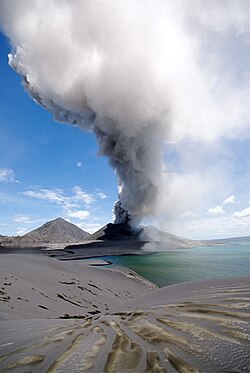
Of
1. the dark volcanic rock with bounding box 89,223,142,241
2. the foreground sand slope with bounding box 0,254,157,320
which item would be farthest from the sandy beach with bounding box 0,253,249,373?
the dark volcanic rock with bounding box 89,223,142,241

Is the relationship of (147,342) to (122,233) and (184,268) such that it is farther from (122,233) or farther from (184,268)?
(122,233)

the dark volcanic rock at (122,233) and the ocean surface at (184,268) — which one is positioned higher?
the dark volcanic rock at (122,233)

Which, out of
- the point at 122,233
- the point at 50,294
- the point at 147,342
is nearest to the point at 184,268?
the point at 50,294

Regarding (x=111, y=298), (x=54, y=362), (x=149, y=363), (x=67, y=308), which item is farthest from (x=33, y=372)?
(x=111, y=298)

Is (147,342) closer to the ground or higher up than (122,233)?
closer to the ground

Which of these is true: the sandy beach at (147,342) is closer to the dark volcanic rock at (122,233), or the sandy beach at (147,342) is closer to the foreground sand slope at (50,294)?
the foreground sand slope at (50,294)

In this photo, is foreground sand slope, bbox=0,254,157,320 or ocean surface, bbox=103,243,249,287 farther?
ocean surface, bbox=103,243,249,287

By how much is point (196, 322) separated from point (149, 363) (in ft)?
A: 6.44

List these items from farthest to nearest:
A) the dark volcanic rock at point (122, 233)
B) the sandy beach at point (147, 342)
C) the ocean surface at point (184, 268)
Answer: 1. the dark volcanic rock at point (122, 233)
2. the ocean surface at point (184, 268)
3. the sandy beach at point (147, 342)

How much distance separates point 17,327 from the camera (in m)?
5.88

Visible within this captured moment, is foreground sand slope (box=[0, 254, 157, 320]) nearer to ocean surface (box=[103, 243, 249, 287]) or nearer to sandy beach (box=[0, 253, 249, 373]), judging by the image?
sandy beach (box=[0, 253, 249, 373])

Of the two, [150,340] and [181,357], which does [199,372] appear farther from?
[150,340]

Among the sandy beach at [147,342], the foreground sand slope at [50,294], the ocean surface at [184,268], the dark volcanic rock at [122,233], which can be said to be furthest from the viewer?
the dark volcanic rock at [122,233]

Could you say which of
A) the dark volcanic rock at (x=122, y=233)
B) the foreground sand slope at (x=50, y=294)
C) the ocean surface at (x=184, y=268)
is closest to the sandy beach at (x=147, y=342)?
the foreground sand slope at (x=50, y=294)
